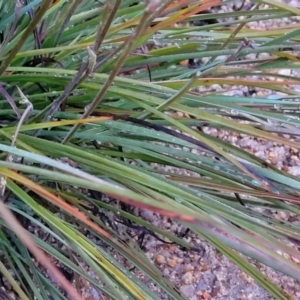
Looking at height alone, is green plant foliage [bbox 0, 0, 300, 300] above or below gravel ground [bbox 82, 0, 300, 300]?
above

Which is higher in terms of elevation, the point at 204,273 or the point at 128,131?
the point at 128,131

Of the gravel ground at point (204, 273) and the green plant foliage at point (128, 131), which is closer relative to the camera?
the green plant foliage at point (128, 131)

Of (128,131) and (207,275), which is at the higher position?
(128,131)

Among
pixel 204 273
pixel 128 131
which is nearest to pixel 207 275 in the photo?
pixel 204 273

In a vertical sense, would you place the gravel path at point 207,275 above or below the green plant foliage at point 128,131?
below

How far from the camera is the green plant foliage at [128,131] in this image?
58cm

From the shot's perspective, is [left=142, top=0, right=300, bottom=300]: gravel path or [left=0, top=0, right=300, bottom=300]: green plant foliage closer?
[left=0, top=0, right=300, bottom=300]: green plant foliage

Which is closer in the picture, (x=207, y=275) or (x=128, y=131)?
(x=128, y=131)

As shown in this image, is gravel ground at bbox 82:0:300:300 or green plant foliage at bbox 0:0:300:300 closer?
green plant foliage at bbox 0:0:300:300

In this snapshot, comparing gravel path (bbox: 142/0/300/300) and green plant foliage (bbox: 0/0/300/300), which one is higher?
green plant foliage (bbox: 0/0/300/300)

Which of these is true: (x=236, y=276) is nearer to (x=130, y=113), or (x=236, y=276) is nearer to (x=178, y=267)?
(x=178, y=267)

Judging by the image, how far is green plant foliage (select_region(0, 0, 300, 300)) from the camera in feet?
1.90

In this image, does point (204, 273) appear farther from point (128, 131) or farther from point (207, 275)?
point (128, 131)

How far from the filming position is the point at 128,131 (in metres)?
0.67
